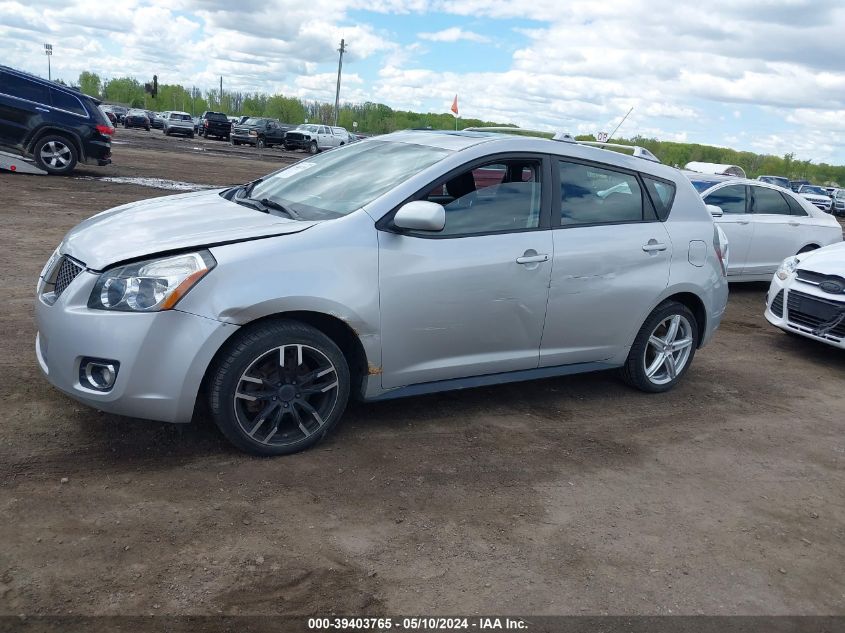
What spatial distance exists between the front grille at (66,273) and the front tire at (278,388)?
2.88ft

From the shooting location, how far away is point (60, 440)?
4035 millimetres

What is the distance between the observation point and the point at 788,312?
770cm

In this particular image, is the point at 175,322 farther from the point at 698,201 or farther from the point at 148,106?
the point at 148,106

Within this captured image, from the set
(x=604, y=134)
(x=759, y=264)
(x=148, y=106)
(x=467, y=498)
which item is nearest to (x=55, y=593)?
(x=467, y=498)

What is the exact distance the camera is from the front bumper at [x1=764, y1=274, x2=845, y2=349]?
722 cm

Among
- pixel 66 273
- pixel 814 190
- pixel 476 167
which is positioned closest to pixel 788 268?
pixel 476 167

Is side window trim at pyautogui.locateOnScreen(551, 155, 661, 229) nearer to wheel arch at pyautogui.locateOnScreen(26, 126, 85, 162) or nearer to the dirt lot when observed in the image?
the dirt lot

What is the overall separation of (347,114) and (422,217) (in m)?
152

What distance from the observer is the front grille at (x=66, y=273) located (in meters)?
3.93

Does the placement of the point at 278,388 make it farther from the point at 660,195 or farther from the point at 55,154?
the point at 55,154

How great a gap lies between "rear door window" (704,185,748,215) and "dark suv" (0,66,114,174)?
12548 millimetres

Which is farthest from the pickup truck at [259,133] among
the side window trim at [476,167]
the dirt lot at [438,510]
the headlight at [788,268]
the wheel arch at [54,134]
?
the side window trim at [476,167]

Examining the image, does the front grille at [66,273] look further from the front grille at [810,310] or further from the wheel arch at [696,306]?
the front grille at [810,310]

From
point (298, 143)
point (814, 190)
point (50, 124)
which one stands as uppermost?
point (50, 124)
